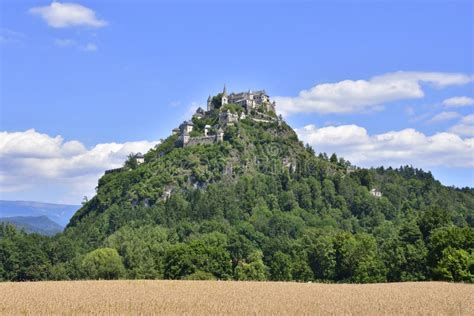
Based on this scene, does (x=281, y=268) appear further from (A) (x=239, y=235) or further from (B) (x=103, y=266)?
(B) (x=103, y=266)

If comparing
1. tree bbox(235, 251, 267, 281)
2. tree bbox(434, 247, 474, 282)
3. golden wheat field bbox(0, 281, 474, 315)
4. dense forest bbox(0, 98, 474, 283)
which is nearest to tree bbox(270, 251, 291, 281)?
dense forest bbox(0, 98, 474, 283)

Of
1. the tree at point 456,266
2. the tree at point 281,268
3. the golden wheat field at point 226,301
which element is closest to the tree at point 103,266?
the tree at point 281,268

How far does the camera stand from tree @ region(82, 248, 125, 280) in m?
107

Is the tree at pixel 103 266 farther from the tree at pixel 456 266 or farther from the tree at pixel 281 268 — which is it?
the tree at pixel 456 266

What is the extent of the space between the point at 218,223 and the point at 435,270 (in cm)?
9987

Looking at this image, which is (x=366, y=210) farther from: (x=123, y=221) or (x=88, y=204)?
(x=88, y=204)

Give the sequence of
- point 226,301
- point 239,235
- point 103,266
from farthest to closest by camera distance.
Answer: point 239,235 < point 103,266 < point 226,301

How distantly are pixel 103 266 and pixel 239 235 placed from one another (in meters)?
30.9

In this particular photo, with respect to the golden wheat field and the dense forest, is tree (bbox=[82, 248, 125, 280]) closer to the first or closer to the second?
the dense forest

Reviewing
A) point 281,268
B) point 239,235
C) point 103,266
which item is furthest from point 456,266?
point 239,235

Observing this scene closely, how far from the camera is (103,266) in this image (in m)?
108

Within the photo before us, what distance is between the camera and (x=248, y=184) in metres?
192

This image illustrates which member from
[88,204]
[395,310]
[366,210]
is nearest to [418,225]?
[395,310]

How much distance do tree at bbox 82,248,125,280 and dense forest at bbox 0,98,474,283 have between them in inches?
7.7
